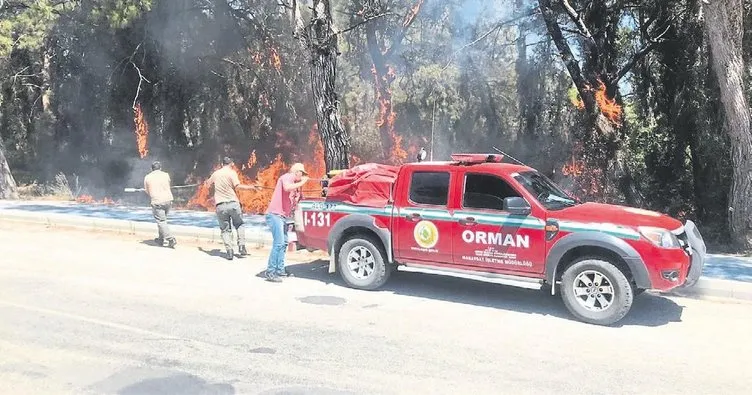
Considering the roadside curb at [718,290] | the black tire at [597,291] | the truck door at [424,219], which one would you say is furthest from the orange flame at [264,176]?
the black tire at [597,291]

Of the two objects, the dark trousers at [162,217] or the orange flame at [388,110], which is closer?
the dark trousers at [162,217]

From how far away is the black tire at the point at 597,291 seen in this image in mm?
6488

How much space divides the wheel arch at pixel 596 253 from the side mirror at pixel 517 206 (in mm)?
514

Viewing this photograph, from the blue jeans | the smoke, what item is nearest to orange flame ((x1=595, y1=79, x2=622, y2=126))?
the smoke

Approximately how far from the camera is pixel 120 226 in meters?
13.9

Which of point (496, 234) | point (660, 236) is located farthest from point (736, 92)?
point (496, 234)

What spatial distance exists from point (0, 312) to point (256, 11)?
1473cm

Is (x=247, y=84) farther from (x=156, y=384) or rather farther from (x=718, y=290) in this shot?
(x=156, y=384)

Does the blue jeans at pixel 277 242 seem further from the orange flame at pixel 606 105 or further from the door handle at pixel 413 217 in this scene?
the orange flame at pixel 606 105

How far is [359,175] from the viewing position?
27.8ft

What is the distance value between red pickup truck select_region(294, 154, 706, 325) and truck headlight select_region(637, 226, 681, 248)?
0.04ft

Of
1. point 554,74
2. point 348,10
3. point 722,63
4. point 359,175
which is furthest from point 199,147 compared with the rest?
point 722,63

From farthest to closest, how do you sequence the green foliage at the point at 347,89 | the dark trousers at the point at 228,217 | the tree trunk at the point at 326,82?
the green foliage at the point at 347,89
the tree trunk at the point at 326,82
the dark trousers at the point at 228,217

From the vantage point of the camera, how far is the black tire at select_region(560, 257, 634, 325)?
649 cm
